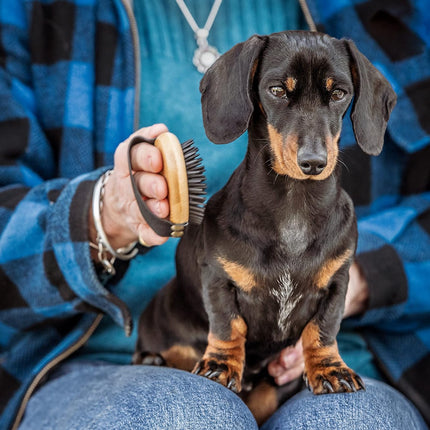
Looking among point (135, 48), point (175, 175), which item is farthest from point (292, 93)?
point (135, 48)

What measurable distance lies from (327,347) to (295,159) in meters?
0.42

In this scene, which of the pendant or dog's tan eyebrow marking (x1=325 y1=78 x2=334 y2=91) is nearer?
dog's tan eyebrow marking (x1=325 y1=78 x2=334 y2=91)

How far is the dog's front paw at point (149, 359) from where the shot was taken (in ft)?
4.42

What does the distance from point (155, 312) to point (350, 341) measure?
0.63 meters

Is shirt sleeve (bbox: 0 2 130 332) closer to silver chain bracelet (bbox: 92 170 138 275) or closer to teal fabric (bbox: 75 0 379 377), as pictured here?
silver chain bracelet (bbox: 92 170 138 275)

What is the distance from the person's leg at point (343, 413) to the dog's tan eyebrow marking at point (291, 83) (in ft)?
1.94

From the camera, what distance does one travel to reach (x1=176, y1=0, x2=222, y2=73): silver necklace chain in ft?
4.51

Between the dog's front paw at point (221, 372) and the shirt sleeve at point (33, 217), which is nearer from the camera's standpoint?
the dog's front paw at point (221, 372)

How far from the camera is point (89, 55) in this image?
155cm

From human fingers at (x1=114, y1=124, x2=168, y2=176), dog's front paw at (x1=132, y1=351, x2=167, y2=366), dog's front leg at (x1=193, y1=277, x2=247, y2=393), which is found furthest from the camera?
dog's front paw at (x1=132, y1=351, x2=167, y2=366)

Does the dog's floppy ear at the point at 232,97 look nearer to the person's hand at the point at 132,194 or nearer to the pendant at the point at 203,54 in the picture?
the person's hand at the point at 132,194

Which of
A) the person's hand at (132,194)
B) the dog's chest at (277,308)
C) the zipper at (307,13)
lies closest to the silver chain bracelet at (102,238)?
the person's hand at (132,194)

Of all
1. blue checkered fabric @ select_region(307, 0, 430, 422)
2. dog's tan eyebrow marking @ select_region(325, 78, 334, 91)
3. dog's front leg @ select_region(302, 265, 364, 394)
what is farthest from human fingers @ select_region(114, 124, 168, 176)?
blue checkered fabric @ select_region(307, 0, 430, 422)

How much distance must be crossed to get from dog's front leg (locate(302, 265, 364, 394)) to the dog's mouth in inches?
10.1
